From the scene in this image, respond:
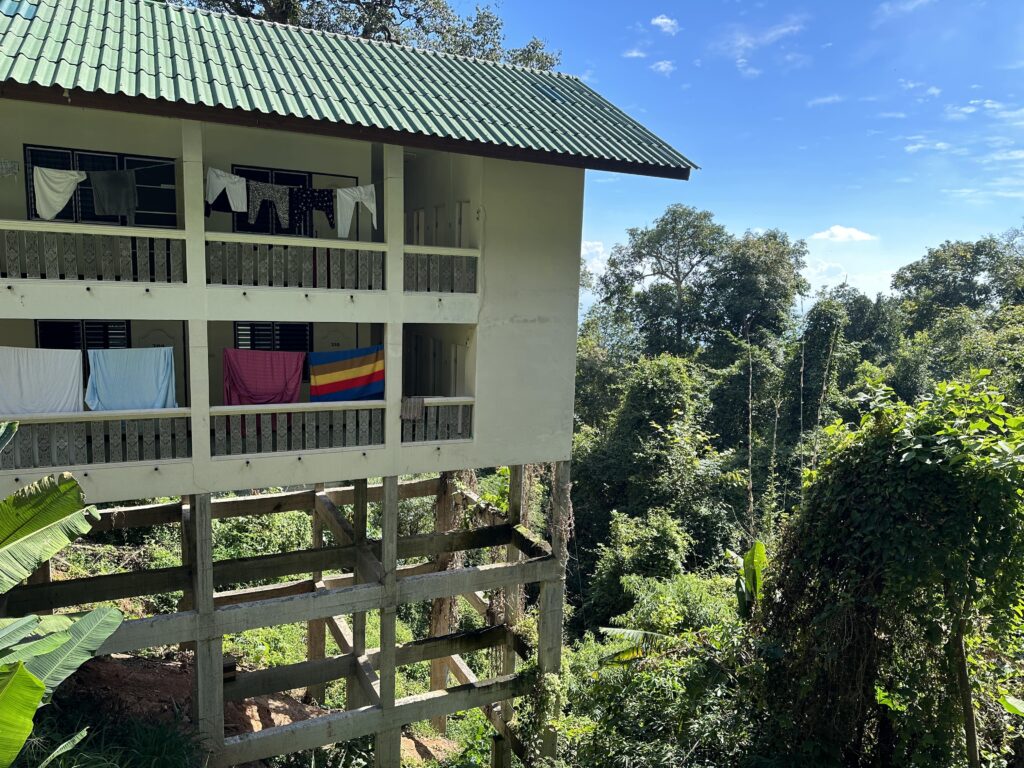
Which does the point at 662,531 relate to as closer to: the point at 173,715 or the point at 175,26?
the point at 173,715

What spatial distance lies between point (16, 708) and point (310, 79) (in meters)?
8.27

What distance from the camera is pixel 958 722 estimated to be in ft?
31.6

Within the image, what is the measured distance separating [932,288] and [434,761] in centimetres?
3939

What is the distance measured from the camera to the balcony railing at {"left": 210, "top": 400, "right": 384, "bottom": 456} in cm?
1035

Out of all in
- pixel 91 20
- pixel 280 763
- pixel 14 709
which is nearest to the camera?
pixel 14 709

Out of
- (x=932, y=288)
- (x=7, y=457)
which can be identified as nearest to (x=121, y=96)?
(x=7, y=457)

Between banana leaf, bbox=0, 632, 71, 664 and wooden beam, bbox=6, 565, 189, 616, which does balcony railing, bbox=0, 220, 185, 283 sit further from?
wooden beam, bbox=6, 565, 189, 616

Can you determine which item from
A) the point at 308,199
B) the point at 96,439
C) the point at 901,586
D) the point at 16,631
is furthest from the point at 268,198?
the point at 901,586

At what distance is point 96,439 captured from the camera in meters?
9.62

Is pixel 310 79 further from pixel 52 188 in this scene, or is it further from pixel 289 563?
pixel 289 563

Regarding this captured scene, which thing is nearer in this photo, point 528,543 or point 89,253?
point 89,253

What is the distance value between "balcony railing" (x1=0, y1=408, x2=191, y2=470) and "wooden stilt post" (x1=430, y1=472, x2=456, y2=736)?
312 inches

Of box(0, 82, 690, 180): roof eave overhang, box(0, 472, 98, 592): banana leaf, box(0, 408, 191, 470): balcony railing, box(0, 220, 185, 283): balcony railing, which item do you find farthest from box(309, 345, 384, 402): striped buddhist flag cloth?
box(0, 472, 98, 592): banana leaf

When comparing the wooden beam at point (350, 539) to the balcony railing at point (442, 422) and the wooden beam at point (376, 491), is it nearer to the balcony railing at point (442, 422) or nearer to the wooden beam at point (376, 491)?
the wooden beam at point (376, 491)
